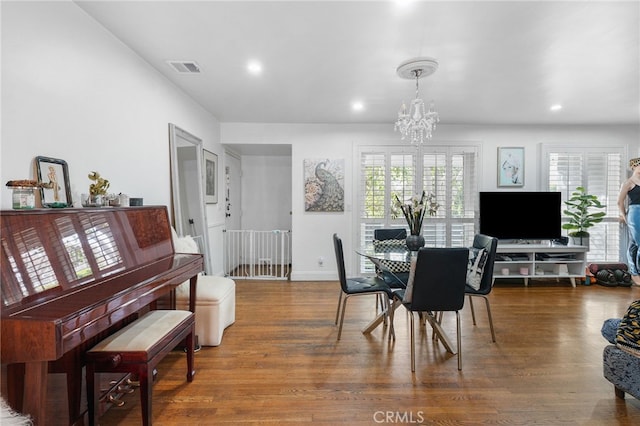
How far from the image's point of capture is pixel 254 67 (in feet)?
9.42

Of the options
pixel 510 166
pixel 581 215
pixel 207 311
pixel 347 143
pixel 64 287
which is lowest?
pixel 207 311

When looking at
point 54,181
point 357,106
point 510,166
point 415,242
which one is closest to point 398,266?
point 415,242

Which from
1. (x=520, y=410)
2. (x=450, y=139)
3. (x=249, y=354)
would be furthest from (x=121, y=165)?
(x=450, y=139)

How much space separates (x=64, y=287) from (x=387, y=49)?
2682mm

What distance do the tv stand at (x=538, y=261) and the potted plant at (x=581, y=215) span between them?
0.79ft

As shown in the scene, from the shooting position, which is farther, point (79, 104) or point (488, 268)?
point (488, 268)

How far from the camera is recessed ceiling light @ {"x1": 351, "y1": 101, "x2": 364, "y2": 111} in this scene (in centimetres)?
391

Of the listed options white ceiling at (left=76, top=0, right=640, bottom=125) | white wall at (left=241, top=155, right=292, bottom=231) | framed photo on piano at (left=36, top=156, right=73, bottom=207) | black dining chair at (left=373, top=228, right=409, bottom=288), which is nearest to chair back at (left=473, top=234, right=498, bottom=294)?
black dining chair at (left=373, top=228, right=409, bottom=288)

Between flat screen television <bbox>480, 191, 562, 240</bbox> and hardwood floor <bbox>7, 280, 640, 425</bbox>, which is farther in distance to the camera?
flat screen television <bbox>480, 191, 562, 240</bbox>

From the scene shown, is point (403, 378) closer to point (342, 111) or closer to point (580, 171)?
point (342, 111)

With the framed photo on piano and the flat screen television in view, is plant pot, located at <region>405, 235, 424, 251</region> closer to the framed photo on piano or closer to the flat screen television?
the flat screen television

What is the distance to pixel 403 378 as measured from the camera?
2180 mm

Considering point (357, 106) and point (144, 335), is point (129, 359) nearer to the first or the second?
point (144, 335)

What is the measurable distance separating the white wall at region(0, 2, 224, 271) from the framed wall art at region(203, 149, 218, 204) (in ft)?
3.76
